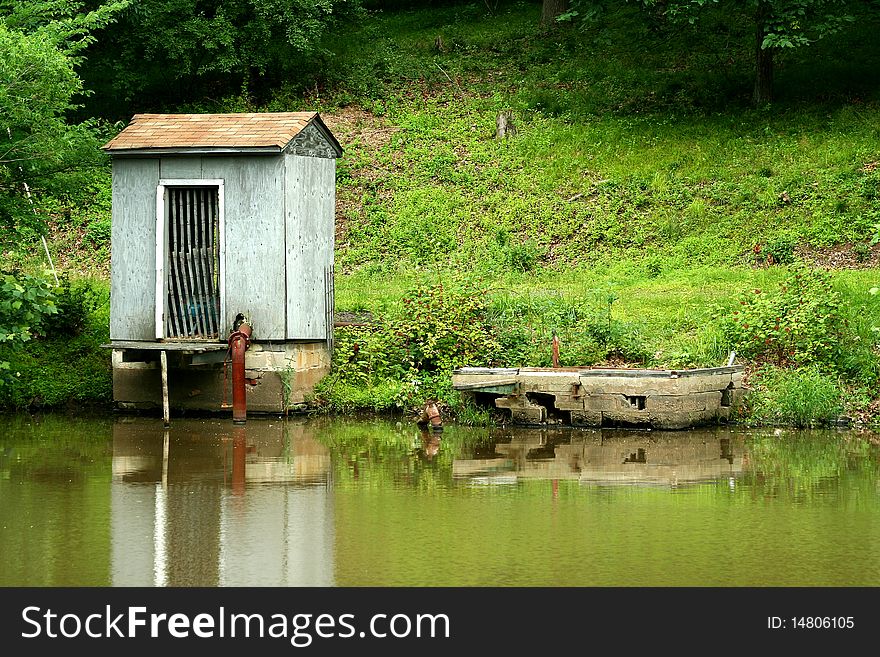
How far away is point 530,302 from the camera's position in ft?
62.7

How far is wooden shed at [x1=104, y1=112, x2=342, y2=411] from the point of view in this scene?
17281 mm

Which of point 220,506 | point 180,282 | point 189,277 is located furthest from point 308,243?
point 220,506

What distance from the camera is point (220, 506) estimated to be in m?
11.4

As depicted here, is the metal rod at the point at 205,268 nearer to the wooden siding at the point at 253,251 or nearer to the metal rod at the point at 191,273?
the metal rod at the point at 191,273

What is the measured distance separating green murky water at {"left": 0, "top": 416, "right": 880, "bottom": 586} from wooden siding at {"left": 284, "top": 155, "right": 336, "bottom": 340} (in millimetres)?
1687

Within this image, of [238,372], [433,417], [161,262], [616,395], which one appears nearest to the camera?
[616,395]

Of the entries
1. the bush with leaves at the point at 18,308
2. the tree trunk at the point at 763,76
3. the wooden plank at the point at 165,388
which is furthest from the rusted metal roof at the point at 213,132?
the tree trunk at the point at 763,76

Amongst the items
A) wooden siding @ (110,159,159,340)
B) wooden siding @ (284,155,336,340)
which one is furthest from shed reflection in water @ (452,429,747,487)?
wooden siding @ (110,159,159,340)

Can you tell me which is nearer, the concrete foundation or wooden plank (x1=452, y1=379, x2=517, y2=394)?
wooden plank (x1=452, y1=379, x2=517, y2=394)

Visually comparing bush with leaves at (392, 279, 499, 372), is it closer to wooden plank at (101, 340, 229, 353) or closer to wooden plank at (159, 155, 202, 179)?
wooden plank at (101, 340, 229, 353)

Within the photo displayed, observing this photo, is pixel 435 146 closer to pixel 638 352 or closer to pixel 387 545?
pixel 638 352

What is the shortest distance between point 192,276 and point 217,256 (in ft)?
1.83

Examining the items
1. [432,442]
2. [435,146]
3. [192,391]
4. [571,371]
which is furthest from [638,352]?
[435,146]

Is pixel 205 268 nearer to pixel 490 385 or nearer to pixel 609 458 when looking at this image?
pixel 490 385
